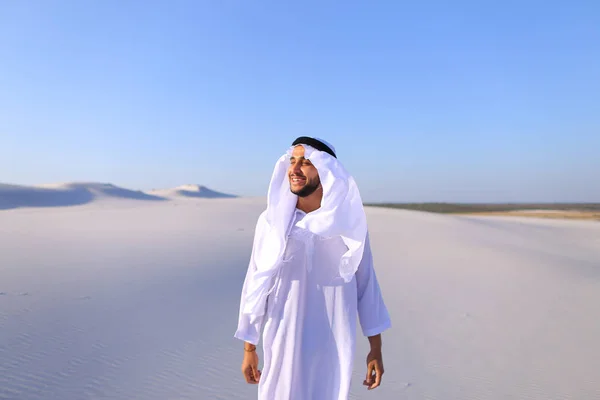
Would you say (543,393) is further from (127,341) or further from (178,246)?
(178,246)

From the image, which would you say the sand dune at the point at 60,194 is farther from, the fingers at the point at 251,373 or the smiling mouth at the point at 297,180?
the smiling mouth at the point at 297,180

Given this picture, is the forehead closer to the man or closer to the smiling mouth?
the man

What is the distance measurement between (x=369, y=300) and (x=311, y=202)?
62 cm

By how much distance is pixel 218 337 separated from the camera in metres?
5.91

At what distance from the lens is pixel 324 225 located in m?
2.21

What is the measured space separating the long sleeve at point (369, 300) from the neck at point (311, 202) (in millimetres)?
338

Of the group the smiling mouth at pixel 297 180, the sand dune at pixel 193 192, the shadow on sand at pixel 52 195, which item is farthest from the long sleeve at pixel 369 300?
the sand dune at pixel 193 192

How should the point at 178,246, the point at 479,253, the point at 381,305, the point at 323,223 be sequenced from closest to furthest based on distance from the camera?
1. the point at 323,223
2. the point at 381,305
3. the point at 178,246
4. the point at 479,253

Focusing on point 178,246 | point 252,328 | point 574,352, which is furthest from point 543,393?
point 178,246

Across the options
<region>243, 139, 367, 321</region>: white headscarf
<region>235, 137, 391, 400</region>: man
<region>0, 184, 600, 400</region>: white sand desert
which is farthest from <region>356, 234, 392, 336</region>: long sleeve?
<region>0, 184, 600, 400</region>: white sand desert

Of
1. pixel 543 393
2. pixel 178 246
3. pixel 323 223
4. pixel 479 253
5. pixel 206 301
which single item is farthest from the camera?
pixel 479 253

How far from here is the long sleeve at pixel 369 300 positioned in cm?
238

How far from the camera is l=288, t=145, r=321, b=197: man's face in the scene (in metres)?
2.35

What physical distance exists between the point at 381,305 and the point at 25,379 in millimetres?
3864
